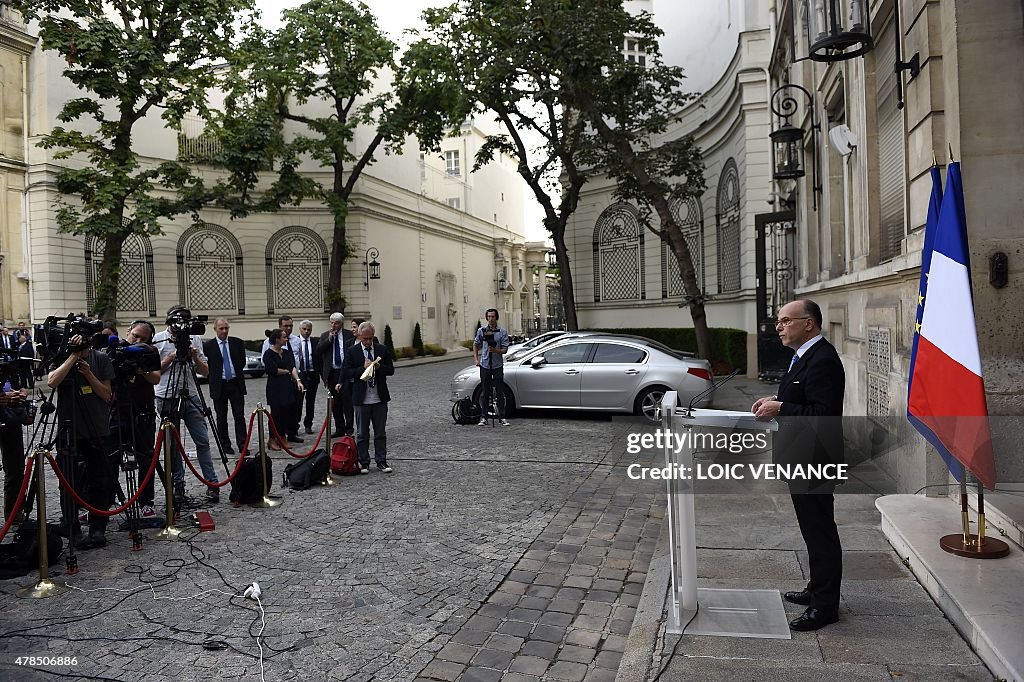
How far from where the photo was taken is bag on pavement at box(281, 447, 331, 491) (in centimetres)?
831

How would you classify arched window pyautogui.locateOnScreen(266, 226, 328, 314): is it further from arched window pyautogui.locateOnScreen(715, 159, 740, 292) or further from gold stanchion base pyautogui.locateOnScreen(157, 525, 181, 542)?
gold stanchion base pyautogui.locateOnScreen(157, 525, 181, 542)

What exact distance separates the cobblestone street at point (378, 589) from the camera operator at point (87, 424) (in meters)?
Result: 0.36

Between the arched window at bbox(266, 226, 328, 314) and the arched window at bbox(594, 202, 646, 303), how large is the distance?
39.3ft

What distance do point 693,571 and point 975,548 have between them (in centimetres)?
179

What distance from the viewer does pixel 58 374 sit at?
230 inches

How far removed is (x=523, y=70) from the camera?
19359 millimetres

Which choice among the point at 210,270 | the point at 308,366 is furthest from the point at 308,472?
the point at 210,270

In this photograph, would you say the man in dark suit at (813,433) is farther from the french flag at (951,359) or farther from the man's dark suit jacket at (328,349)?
the man's dark suit jacket at (328,349)

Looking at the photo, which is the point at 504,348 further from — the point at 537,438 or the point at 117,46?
the point at 117,46

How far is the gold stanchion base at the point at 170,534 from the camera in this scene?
252 inches

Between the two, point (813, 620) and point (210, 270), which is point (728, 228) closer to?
point (210, 270)

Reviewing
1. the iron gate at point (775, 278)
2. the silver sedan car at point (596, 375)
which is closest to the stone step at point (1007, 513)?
the silver sedan car at point (596, 375)

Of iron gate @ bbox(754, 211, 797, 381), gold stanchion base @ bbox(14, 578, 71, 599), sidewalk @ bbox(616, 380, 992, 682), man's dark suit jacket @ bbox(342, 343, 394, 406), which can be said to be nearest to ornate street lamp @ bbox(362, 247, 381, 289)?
iron gate @ bbox(754, 211, 797, 381)

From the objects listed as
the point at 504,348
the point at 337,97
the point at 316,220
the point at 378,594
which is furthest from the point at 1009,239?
the point at 316,220
